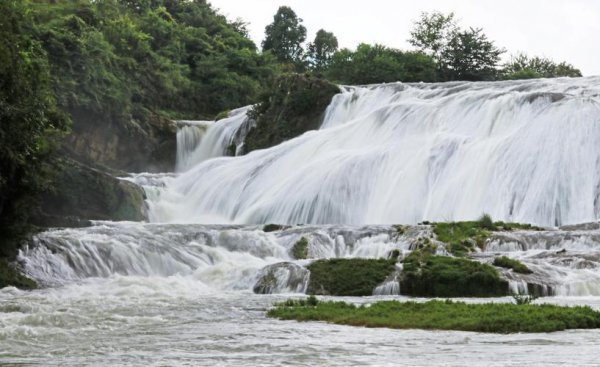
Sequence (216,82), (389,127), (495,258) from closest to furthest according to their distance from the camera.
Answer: (495,258) < (389,127) < (216,82)

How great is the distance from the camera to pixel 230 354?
12.1m

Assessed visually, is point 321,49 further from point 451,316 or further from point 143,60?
point 451,316

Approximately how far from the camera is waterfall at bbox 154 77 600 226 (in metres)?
34.9

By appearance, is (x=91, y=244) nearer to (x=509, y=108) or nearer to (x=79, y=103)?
(x=509, y=108)

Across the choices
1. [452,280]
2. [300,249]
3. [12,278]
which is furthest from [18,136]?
[452,280]

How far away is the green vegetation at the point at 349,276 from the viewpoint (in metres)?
22.9

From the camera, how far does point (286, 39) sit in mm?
97312

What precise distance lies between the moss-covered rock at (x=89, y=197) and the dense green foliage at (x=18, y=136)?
34.3ft

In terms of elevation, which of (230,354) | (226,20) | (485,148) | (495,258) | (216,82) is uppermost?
(226,20)

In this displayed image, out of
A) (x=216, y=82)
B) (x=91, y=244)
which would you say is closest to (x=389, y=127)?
(x=91, y=244)

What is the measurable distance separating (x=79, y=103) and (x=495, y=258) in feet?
110

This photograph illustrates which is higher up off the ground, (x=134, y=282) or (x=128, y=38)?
(x=128, y=38)

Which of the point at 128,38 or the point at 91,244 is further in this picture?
the point at 128,38

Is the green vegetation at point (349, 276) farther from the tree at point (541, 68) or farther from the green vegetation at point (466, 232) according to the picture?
the tree at point (541, 68)
